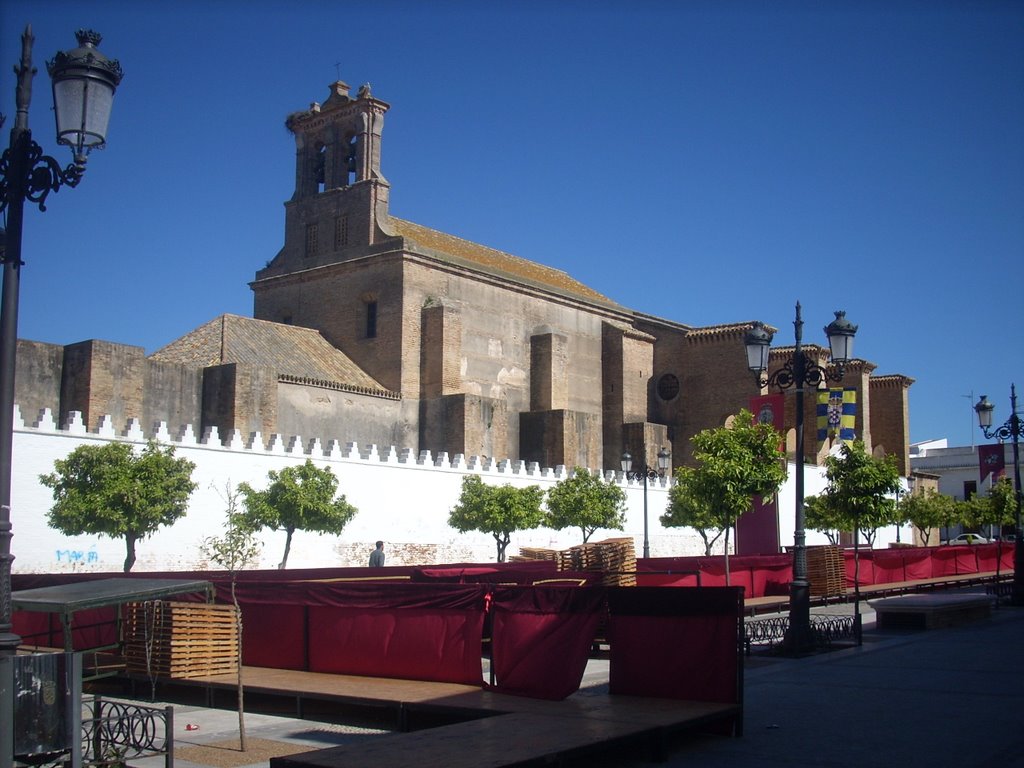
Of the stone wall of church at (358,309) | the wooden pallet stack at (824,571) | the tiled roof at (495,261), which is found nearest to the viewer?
the wooden pallet stack at (824,571)

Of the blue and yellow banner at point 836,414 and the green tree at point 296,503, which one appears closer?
the green tree at point 296,503

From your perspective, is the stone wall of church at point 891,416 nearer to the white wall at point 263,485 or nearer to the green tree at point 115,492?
the white wall at point 263,485

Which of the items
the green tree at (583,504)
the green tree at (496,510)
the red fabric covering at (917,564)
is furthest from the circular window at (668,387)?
the red fabric covering at (917,564)

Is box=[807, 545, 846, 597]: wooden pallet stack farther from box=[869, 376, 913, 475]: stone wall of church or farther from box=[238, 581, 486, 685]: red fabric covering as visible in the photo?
box=[869, 376, 913, 475]: stone wall of church

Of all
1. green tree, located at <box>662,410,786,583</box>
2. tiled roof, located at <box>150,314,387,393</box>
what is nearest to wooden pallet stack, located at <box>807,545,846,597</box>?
green tree, located at <box>662,410,786,583</box>

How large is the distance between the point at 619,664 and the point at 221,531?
1724 centimetres

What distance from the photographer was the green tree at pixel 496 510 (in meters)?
29.7

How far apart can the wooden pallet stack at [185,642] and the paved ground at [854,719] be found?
59 centimetres

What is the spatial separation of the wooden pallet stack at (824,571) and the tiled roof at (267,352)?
1588 cm

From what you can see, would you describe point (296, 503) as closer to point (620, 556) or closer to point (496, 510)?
point (496, 510)

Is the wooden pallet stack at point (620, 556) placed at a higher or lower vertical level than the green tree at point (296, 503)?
lower

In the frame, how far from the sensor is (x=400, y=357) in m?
38.0

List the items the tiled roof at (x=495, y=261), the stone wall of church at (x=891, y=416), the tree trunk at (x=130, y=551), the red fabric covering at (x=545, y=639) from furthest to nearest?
the stone wall of church at (x=891, y=416), the tiled roof at (x=495, y=261), the tree trunk at (x=130, y=551), the red fabric covering at (x=545, y=639)

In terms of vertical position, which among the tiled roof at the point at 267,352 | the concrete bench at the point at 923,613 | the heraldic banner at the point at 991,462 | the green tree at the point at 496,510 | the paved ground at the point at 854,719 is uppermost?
the tiled roof at the point at 267,352
